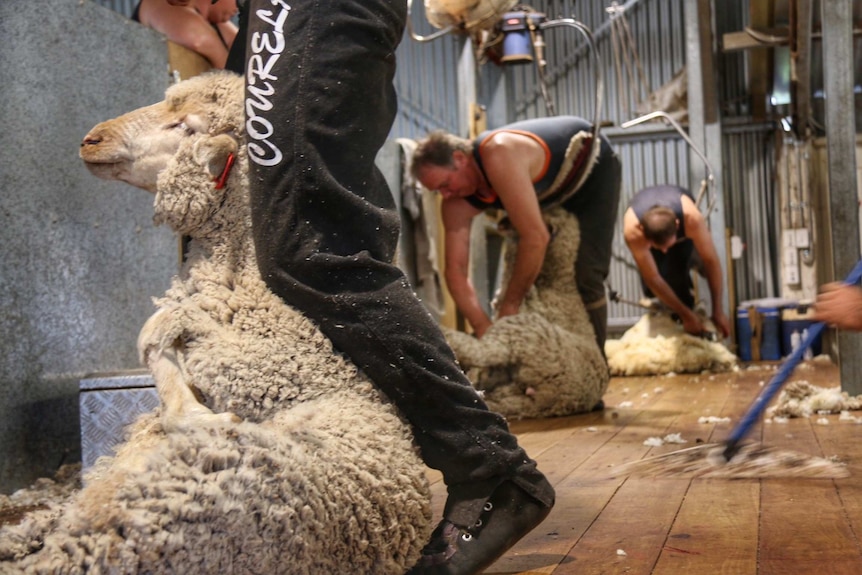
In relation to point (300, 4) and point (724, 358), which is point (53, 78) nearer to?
point (300, 4)

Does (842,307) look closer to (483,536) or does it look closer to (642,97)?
(483,536)

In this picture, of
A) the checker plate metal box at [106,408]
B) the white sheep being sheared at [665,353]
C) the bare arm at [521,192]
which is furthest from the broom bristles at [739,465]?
the white sheep being sheared at [665,353]

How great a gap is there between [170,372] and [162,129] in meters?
0.43

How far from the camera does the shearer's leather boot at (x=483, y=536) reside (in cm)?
154

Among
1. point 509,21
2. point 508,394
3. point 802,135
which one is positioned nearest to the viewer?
point 508,394

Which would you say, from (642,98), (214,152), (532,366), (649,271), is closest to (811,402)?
(532,366)

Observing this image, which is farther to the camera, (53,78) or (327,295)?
(53,78)

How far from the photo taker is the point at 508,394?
403 cm

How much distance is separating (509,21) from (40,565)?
4763mm

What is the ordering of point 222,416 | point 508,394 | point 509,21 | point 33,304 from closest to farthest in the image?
1. point 222,416
2. point 33,304
3. point 508,394
4. point 509,21

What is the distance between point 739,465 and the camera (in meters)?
2.66

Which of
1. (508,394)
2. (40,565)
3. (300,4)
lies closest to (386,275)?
(300,4)

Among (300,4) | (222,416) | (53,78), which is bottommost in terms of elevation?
(222,416)

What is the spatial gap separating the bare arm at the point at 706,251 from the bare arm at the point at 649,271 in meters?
0.29
